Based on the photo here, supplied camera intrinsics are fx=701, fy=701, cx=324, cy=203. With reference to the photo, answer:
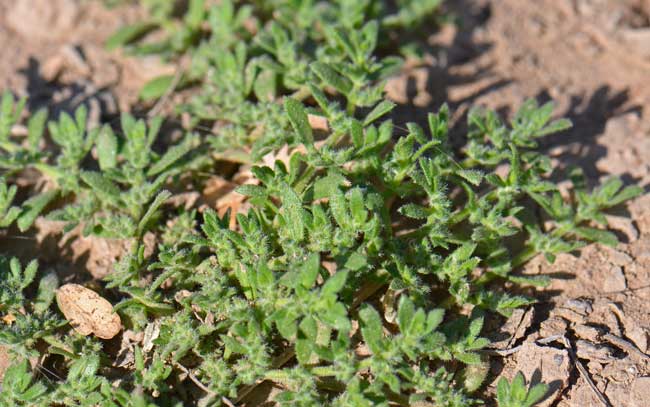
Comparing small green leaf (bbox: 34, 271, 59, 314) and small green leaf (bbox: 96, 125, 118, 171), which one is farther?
small green leaf (bbox: 96, 125, 118, 171)

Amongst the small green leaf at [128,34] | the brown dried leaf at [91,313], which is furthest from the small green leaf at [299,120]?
the small green leaf at [128,34]

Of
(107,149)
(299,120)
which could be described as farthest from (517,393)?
(107,149)

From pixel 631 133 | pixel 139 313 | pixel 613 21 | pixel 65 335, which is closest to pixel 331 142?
pixel 139 313

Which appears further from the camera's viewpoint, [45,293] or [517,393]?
[45,293]

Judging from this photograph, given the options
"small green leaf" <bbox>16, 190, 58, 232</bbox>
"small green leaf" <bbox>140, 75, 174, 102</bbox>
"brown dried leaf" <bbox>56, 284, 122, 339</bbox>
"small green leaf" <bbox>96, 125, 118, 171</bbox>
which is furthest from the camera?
"small green leaf" <bbox>140, 75, 174, 102</bbox>

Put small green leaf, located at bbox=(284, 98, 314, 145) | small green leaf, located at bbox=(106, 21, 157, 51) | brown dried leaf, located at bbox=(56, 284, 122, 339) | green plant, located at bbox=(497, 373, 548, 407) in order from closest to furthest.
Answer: green plant, located at bbox=(497, 373, 548, 407) → brown dried leaf, located at bbox=(56, 284, 122, 339) → small green leaf, located at bbox=(284, 98, 314, 145) → small green leaf, located at bbox=(106, 21, 157, 51)

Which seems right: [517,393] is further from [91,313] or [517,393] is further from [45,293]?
[45,293]

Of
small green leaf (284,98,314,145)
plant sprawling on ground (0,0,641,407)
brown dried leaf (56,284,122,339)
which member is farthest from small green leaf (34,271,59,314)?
small green leaf (284,98,314,145)

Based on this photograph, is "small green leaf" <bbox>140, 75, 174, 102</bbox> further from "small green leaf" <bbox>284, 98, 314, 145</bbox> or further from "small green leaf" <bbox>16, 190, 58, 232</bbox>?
"small green leaf" <bbox>284, 98, 314, 145</bbox>
